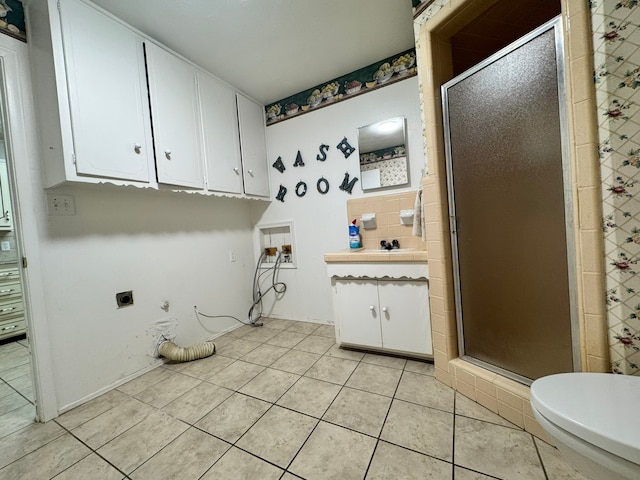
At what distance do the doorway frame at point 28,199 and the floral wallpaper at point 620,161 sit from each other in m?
2.61

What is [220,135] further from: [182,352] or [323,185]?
[182,352]

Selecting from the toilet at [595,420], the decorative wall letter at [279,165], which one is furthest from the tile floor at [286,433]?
the decorative wall letter at [279,165]

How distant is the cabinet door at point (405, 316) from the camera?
152cm

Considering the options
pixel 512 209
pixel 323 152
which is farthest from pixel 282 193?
pixel 512 209

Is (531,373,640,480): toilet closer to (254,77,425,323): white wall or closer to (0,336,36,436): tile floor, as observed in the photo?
(254,77,425,323): white wall

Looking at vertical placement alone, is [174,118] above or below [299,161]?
above

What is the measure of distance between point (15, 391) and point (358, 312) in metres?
2.38

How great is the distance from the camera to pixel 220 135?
204cm

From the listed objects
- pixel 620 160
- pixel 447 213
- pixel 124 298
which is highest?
pixel 620 160

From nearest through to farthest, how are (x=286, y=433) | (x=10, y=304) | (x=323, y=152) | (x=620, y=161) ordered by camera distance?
(x=620, y=161)
(x=286, y=433)
(x=323, y=152)
(x=10, y=304)

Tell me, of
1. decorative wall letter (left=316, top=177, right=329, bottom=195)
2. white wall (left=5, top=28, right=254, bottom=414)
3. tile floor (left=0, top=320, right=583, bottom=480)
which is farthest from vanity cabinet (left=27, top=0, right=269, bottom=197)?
tile floor (left=0, top=320, right=583, bottom=480)

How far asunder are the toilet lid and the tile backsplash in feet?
3.97

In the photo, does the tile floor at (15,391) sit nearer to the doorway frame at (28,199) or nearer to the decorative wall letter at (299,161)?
the doorway frame at (28,199)

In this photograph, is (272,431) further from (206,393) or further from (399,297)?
(399,297)
